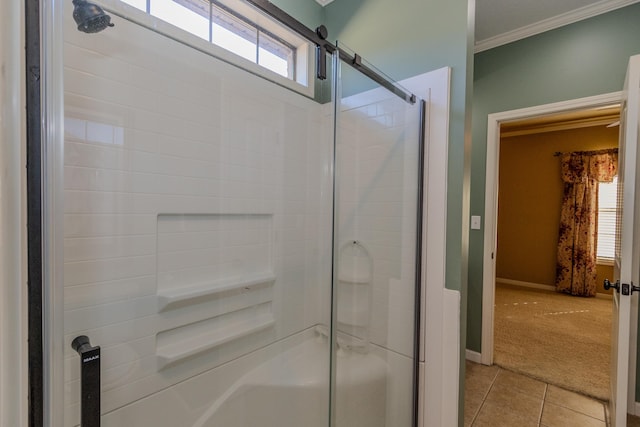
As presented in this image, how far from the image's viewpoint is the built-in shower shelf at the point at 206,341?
49.4 inches

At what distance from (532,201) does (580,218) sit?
669 mm

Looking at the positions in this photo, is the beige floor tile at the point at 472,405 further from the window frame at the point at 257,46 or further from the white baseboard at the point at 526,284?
the white baseboard at the point at 526,284

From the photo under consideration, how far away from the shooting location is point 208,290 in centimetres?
139

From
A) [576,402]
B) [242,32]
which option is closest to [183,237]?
[242,32]

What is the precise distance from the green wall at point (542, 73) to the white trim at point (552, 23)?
0.03m

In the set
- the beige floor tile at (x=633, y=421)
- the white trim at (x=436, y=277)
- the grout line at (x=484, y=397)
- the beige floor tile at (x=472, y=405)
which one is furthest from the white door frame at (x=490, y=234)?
the white trim at (x=436, y=277)

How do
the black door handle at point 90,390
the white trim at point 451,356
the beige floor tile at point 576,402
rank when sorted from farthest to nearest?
the beige floor tile at point 576,402
the white trim at point 451,356
the black door handle at point 90,390

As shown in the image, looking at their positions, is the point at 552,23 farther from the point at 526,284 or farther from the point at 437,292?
the point at 526,284

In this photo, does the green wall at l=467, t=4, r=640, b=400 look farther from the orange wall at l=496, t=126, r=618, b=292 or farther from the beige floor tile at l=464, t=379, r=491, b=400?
the orange wall at l=496, t=126, r=618, b=292

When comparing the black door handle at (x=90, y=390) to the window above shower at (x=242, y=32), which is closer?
the black door handle at (x=90, y=390)

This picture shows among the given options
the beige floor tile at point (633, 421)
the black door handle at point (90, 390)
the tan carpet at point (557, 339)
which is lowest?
the beige floor tile at point (633, 421)

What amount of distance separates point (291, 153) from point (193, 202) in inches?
25.7

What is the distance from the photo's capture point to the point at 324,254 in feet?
6.17

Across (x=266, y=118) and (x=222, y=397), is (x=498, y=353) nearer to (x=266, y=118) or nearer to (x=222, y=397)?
(x=222, y=397)
